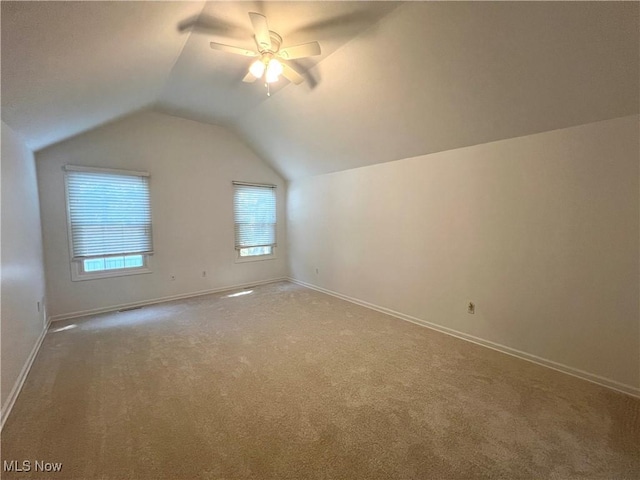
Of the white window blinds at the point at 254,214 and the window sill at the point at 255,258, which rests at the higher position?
the white window blinds at the point at 254,214

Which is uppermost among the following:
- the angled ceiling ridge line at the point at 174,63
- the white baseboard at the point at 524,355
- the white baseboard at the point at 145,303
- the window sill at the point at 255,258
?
the angled ceiling ridge line at the point at 174,63

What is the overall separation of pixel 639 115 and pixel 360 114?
2.43 m

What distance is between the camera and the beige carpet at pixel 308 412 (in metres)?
1.55

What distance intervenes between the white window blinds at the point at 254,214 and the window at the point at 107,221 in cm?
155

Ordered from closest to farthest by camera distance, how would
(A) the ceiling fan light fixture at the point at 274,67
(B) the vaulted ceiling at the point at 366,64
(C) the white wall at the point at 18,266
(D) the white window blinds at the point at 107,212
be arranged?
(B) the vaulted ceiling at the point at 366,64 < (C) the white wall at the point at 18,266 < (A) the ceiling fan light fixture at the point at 274,67 < (D) the white window blinds at the point at 107,212

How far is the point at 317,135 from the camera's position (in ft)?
13.6

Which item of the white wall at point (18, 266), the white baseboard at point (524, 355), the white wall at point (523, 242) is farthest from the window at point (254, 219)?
the white wall at point (18, 266)

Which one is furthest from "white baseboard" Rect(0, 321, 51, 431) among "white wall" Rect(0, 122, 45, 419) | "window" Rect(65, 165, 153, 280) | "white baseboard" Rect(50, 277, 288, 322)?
"window" Rect(65, 165, 153, 280)

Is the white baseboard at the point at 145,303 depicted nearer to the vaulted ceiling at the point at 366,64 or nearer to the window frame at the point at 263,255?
the window frame at the point at 263,255

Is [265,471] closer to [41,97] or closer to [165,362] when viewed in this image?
[165,362]

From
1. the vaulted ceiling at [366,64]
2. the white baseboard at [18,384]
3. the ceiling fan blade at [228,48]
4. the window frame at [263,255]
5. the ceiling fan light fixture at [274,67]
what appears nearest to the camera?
the vaulted ceiling at [366,64]

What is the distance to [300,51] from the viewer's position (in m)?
2.29

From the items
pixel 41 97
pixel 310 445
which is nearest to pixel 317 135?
pixel 41 97

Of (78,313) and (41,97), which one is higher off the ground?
(41,97)
